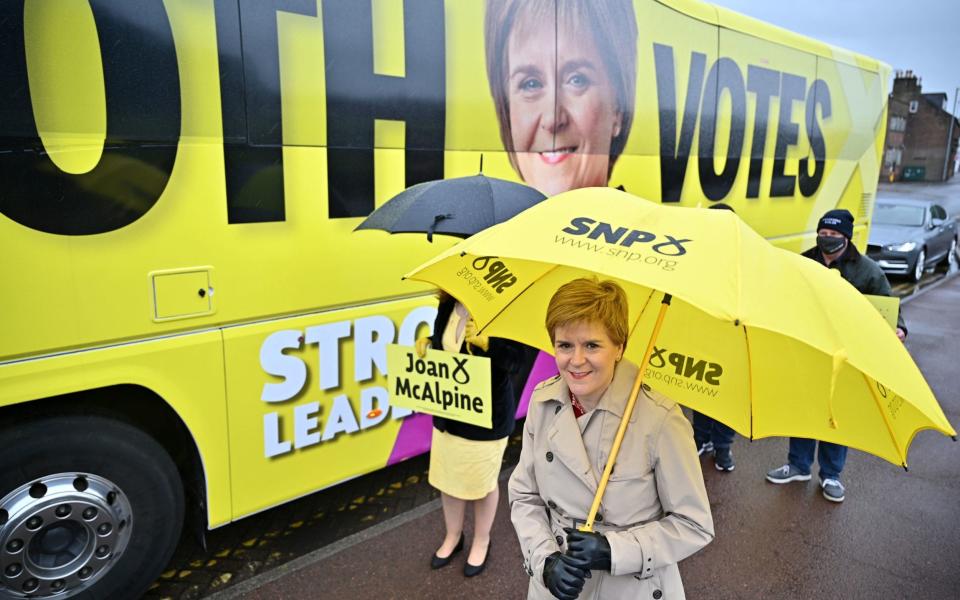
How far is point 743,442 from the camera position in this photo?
5.96 meters

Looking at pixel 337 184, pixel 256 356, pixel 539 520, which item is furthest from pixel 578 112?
A: pixel 539 520

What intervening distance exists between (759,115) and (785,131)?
638 mm

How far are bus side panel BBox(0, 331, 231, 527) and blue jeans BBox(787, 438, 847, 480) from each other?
3918 millimetres

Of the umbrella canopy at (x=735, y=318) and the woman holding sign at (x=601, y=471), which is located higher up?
the umbrella canopy at (x=735, y=318)

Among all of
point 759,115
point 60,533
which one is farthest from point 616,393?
point 759,115

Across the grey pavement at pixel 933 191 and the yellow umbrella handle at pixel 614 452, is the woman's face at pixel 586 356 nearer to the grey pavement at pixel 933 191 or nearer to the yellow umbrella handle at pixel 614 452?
the yellow umbrella handle at pixel 614 452

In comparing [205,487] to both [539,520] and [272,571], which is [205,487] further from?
[539,520]

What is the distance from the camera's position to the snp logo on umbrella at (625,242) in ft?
5.45

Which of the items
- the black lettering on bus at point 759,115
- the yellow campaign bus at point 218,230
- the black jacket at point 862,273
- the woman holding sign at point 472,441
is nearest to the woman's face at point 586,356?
the woman holding sign at point 472,441

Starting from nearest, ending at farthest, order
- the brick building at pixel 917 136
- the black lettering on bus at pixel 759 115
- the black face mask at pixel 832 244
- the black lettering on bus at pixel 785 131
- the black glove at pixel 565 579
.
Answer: the black glove at pixel 565 579
the black face mask at pixel 832 244
the black lettering on bus at pixel 759 115
the black lettering on bus at pixel 785 131
the brick building at pixel 917 136

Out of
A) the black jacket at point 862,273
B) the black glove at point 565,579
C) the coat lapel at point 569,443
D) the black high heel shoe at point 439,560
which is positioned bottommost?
the black high heel shoe at point 439,560

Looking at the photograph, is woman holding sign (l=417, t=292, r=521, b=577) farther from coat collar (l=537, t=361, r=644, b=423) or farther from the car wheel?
the car wheel

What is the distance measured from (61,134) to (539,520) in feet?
7.94

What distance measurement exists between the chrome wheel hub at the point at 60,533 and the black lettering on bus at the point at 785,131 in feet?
21.9
